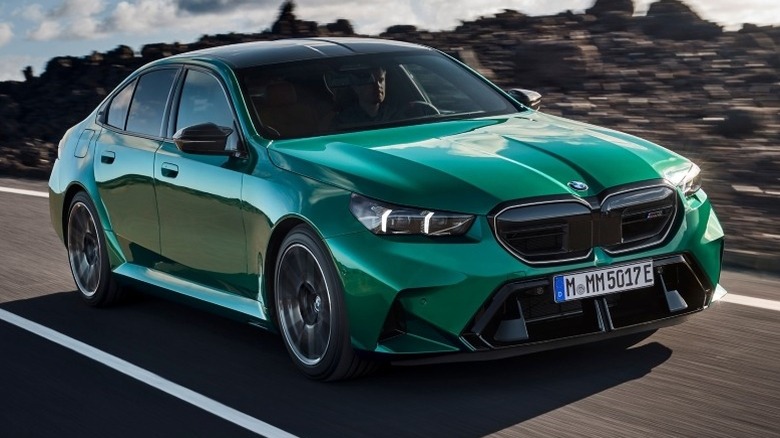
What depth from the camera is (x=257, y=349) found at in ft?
24.7

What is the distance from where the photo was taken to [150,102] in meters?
8.70

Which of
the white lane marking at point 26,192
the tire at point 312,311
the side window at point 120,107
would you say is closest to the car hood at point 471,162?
the tire at point 312,311

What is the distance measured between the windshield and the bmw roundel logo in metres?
1.41

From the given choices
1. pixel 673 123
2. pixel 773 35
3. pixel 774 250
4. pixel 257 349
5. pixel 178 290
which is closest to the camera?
pixel 257 349

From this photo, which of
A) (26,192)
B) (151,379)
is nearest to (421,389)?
(151,379)

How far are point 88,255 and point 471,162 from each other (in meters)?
3.66

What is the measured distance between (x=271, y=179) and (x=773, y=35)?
13.4m

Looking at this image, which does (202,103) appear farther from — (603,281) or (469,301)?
(603,281)

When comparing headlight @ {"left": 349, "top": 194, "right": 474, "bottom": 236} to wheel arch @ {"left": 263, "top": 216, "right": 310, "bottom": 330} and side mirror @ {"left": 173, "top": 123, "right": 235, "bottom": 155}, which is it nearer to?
wheel arch @ {"left": 263, "top": 216, "right": 310, "bottom": 330}

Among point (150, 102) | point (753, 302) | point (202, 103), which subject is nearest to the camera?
point (753, 302)

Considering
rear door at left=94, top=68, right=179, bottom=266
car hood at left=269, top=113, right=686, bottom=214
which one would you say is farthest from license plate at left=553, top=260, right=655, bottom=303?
rear door at left=94, top=68, right=179, bottom=266

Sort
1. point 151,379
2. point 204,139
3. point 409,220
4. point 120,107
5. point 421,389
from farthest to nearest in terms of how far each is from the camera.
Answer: point 120,107, point 204,139, point 151,379, point 421,389, point 409,220

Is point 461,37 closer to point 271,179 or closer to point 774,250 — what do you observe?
point 774,250

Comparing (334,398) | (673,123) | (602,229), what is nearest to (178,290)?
(334,398)
